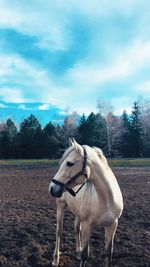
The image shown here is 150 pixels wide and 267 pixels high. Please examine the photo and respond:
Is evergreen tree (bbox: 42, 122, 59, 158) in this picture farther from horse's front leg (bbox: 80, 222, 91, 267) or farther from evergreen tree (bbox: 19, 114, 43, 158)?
horse's front leg (bbox: 80, 222, 91, 267)

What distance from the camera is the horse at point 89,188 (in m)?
3.47

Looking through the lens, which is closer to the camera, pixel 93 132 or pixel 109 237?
pixel 109 237

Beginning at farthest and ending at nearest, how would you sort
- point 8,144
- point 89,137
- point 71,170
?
point 8,144 → point 89,137 → point 71,170

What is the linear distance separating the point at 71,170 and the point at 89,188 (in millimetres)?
729

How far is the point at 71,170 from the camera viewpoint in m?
3.47

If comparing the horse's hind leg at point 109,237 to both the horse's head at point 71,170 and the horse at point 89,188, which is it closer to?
the horse at point 89,188

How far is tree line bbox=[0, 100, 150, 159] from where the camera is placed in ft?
122

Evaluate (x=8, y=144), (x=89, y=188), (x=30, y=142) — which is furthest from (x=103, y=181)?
(x=8, y=144)

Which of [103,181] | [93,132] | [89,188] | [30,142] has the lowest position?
[89,188]

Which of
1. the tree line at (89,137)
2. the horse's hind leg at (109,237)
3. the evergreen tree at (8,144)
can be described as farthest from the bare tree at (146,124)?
the horse's hind leg at (109,237)

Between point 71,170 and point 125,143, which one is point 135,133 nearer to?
point 125,143

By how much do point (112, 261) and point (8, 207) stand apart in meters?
4.27

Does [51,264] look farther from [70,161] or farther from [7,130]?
[7,130]

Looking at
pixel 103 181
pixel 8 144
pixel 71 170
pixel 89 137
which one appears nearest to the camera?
pixel 71 170
